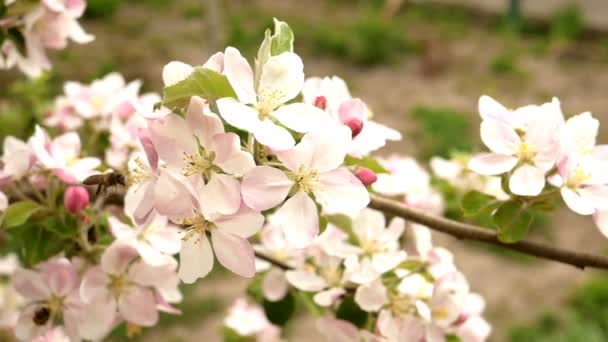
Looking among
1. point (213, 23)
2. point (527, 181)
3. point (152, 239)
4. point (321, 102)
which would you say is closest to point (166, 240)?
point (152, 239)

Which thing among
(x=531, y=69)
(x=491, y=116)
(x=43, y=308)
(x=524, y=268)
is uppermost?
(x=491, y=116)

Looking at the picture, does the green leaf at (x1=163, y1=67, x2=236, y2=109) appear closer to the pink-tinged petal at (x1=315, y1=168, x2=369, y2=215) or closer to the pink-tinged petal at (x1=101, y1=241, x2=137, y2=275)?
the pink-tinged petal at (x1=315, y1=168, x2=369, y2=215)

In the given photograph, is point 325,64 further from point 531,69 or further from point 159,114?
point 159,114

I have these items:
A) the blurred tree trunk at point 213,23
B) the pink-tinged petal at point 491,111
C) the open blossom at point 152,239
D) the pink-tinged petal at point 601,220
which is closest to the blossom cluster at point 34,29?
the open blossom at point 152,239

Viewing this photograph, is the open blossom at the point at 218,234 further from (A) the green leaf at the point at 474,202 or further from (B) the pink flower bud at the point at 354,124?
(A) the green leaf at the point at 474,202

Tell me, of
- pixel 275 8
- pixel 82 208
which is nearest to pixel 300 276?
pixel 82 208

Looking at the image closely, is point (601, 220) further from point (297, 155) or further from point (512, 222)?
point (297, 155)

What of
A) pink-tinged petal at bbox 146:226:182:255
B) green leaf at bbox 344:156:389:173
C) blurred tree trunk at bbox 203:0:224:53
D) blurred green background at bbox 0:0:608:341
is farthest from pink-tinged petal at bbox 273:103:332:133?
blurred green background at bbox 0:0:608:341
